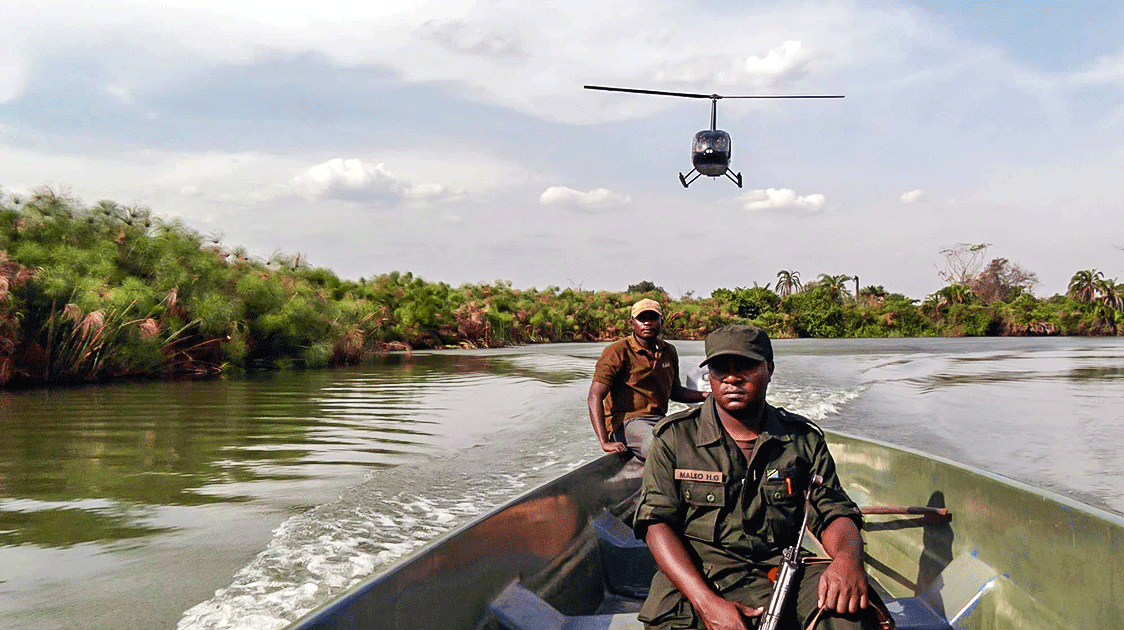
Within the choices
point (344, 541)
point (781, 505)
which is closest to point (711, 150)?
point (344, 541)

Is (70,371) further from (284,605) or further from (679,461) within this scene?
(679,461)

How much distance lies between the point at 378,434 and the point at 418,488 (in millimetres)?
3019

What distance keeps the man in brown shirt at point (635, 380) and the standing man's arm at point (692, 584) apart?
8.46 feet

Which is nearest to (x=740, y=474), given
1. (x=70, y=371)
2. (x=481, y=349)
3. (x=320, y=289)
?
(x=70, y=371)

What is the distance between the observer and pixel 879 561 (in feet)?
13.5

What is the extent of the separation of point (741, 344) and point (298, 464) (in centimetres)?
628

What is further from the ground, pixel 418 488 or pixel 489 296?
pixel 489 296

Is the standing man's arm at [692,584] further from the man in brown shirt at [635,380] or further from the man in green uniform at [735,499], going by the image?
the man in brown shirt at [635,380]

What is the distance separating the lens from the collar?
8.33 ft

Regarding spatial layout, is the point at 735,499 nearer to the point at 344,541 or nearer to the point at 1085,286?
the point at 344,541

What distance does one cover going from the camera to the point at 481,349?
34.2 metres

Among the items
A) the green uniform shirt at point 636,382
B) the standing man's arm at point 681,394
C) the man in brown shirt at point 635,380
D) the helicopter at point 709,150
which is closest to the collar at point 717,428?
the man in brown shirt at point 635,380

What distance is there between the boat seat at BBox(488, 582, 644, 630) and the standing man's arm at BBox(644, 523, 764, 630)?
586mm

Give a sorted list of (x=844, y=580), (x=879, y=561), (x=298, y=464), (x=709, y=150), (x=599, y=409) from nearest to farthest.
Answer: (x=844, y=580) < (x=879, y=561) < (x=599, y=409) < (x=298, y=464) < (x=709, y=150)
